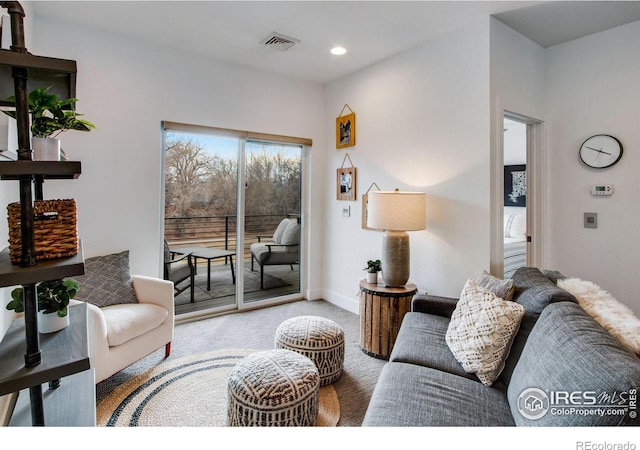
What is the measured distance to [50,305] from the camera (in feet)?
3.85

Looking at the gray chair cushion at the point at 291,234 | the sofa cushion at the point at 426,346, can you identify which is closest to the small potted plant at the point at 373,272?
the sofa cushion at the point at 426,346

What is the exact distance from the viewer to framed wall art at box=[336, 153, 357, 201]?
392 cm

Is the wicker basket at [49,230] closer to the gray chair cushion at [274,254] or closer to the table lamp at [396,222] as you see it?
the table lamp at [396,222]

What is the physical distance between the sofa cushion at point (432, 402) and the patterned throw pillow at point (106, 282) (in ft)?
7.02

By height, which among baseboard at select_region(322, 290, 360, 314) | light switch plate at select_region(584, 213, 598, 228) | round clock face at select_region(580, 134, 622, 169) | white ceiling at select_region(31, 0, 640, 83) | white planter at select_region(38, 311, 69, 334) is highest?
white ceiling at select_region(31, 0, 640, 83)

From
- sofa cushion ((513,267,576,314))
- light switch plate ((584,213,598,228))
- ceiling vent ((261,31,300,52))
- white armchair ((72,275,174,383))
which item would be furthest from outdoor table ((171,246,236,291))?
light switch plate ((584,213,598,228))

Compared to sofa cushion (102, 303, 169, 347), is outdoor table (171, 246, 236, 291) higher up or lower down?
higher up

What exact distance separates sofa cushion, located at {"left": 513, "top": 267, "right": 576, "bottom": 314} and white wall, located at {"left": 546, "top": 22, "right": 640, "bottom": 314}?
46.6 inches

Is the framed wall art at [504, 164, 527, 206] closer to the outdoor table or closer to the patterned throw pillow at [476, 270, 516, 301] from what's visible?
the patterned throw pillow at [476, 270, 516, 301]

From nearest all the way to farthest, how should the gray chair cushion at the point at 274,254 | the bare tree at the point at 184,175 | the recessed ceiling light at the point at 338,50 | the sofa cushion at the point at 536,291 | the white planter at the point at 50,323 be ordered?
the white planter at the point at 50,323
the sofa cushion at the point at 536,291
the recessed ceiling light at the point at 338,50
the bare tree at the point at 184,175
the gray chair cushion at the point at 274,254

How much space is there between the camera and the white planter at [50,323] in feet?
3.76

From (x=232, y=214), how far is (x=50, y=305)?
2706mm

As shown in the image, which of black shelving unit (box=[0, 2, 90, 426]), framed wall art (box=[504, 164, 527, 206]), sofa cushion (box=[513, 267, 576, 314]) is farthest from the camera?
framed wall art (box=[504, 164, 527, 206])

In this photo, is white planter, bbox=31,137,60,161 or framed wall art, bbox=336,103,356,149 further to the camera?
framed wall art, bbox=336,103,356,149
